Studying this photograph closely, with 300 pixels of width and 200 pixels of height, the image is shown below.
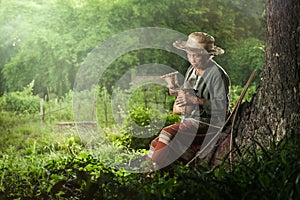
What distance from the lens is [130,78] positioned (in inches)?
246

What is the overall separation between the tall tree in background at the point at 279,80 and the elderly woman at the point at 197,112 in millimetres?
260

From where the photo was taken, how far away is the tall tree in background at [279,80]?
2.24 meters

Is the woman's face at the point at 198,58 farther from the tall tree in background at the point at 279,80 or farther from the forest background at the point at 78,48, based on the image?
the forest background at the point at 78,48

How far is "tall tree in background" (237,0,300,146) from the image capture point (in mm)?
2240

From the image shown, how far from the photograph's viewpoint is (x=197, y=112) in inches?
105

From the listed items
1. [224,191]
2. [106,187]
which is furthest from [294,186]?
[106,187]

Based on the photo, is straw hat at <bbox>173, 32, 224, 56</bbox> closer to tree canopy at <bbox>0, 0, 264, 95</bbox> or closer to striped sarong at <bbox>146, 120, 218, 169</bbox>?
striped sarong at <bbox>146, 120, 218, 169</bbox>

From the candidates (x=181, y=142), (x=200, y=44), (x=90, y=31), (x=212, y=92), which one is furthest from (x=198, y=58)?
(x=90, y=31)

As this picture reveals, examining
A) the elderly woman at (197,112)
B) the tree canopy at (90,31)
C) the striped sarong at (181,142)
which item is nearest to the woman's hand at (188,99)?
the elderly woman at (197,112)

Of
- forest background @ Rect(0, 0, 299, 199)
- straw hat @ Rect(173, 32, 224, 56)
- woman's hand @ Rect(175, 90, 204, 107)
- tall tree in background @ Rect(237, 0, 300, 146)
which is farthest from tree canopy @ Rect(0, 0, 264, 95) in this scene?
tall tree in background @ Rect(237, 0, 300, 146)

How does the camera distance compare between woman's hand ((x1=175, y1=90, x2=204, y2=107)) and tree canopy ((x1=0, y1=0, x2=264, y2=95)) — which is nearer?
woman's hand ((x1=175, y1=90, x2=204, y2=107))

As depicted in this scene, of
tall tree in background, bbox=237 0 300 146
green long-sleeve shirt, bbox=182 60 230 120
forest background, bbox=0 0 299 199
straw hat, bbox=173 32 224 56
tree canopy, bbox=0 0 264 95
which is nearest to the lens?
tall tree in background, bbox=237 0 300 146

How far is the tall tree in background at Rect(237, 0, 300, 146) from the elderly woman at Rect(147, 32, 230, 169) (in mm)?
260

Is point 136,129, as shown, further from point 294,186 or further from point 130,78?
point 294,186
